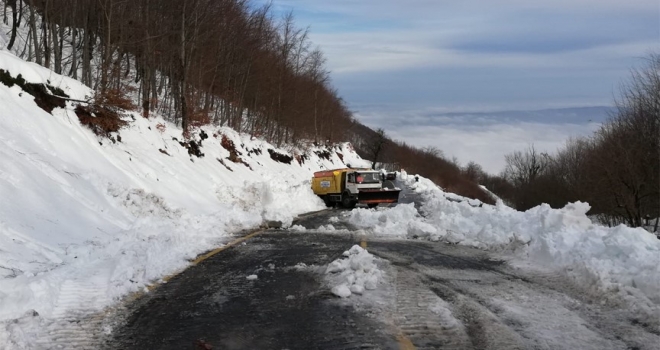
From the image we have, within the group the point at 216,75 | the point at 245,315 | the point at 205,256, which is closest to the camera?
the point at 245,315

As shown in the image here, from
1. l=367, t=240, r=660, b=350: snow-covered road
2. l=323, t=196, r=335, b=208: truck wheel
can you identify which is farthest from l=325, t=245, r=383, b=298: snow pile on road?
l=323, t=196, r=335, b=208: truck wheel

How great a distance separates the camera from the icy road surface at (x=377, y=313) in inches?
208

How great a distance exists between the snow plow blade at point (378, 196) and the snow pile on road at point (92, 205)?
4009mm

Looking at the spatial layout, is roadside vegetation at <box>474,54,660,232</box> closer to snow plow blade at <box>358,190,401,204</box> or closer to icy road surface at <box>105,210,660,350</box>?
snow plow blade at <box>358,190,401,204</box>

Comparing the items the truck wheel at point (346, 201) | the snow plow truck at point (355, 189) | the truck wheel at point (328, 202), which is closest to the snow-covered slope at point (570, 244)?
the snow plow truck at point (355, 189)

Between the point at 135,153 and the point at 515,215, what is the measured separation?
12721mm

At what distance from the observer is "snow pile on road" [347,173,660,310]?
7297mm

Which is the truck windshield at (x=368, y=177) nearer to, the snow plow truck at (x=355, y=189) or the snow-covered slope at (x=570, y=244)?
the snow plow truck at (x=355, y=189)

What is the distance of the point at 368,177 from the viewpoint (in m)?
28.9

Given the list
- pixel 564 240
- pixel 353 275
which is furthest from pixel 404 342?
pixel 564 240

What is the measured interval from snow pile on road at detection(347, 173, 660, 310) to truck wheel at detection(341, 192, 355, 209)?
10580 millimetres

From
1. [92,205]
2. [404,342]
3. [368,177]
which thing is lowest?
[404,342]

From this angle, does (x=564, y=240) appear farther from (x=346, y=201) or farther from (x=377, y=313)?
(x=346, y=201)

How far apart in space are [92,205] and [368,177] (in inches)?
715
